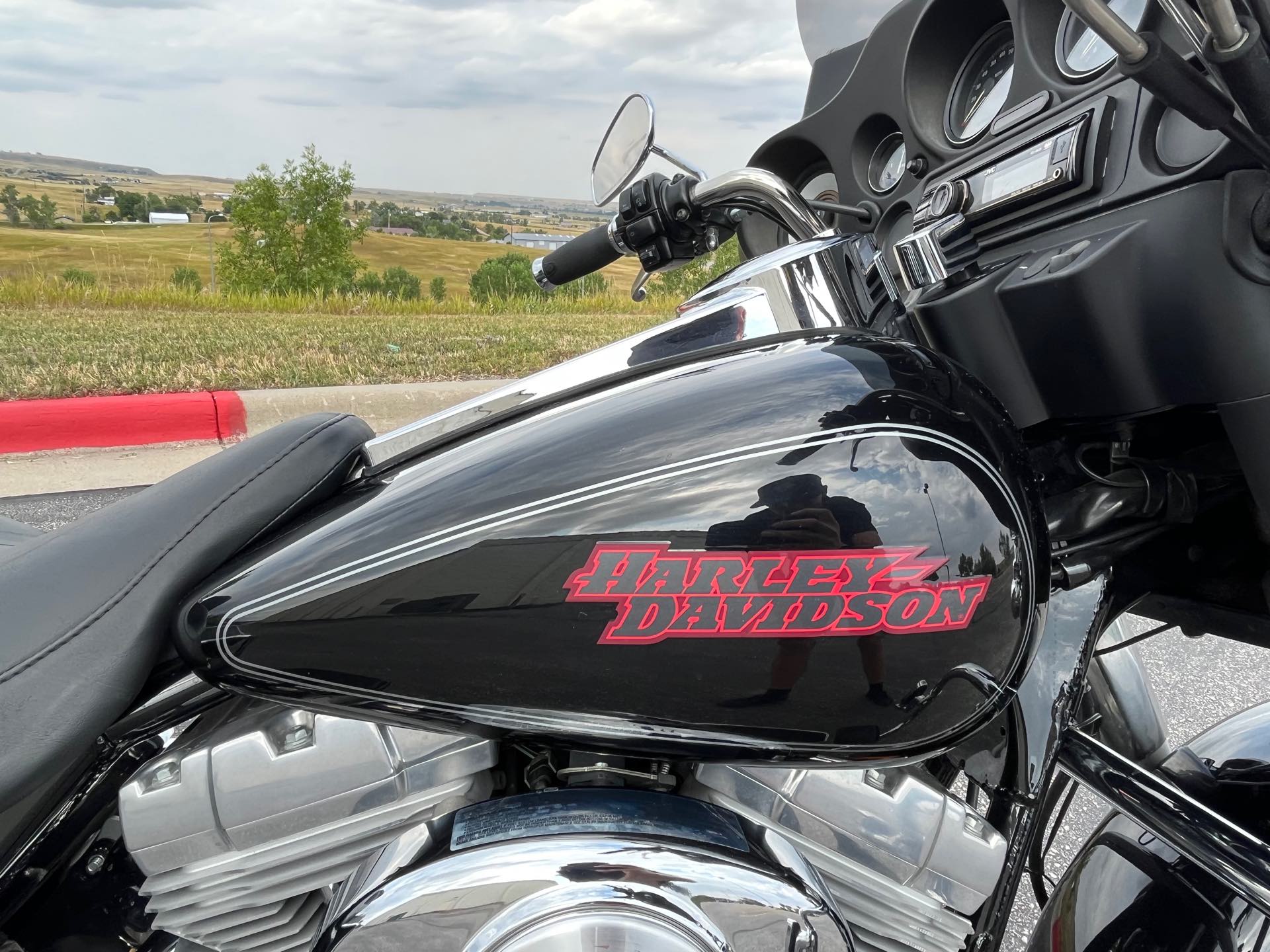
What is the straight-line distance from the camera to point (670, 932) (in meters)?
0.75

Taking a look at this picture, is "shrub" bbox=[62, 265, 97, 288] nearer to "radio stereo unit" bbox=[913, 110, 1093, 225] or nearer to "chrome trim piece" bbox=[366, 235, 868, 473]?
"chrome trim piece" bbox=[366, 235, 868, 473]

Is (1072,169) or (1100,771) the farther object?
(1100,771)

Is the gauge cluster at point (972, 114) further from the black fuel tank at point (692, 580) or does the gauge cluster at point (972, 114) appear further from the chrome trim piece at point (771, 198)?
the black fuel tank at point (692, 580)

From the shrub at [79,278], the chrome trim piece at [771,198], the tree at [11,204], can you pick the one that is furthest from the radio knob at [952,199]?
the tree at [11,204]

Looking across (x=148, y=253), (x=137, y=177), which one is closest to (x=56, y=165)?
(x=137, y=177)

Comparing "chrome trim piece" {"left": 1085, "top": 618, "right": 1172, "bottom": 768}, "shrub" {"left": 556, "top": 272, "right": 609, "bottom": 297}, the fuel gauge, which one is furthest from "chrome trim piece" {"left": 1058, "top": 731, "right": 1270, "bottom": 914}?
"shrub" {"left": 556, "top": 272, "right": 609, "bottom": 297}

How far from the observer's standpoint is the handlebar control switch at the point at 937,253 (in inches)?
35.1

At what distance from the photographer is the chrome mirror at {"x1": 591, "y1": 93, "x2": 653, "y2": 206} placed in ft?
3.89

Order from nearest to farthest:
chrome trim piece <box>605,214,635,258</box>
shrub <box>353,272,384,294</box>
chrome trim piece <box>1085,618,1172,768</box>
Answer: chrome trim piece <box>1085,618,1172,768</box>
chrome trim piece <box>605,214,635,258</box>
shrub <box>353,272,384,294</box>

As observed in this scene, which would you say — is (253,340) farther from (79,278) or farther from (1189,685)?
(1189,685)

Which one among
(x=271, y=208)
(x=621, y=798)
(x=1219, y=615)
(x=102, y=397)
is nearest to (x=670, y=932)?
(x=621, y=798)

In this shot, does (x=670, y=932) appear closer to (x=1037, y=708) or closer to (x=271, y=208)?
(x=1037, y=708)

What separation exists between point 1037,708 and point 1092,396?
0.32 metres

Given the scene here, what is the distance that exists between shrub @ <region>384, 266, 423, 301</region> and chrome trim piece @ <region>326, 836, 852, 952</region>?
7.08 m
